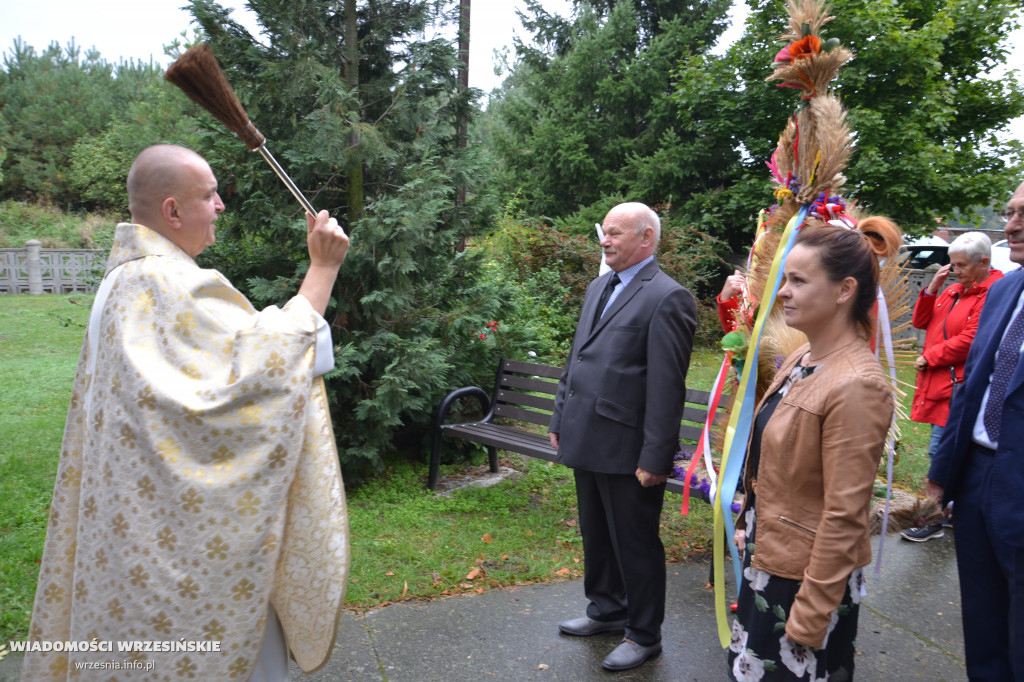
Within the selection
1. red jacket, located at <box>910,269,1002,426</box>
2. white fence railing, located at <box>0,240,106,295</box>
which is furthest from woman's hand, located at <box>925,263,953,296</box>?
white fence railing, located at <box>0,240,106,295</box>

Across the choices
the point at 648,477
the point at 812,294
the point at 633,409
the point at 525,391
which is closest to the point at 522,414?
the point at 525,391

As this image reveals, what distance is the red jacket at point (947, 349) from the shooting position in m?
4.96

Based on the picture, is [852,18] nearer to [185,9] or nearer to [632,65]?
[632,65]

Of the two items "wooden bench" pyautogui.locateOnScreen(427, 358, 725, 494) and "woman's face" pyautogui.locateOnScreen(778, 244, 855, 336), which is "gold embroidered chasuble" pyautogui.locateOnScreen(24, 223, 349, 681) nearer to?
"woman's face" pyautogui.locateOnScreen(778, 244, 855, 336)

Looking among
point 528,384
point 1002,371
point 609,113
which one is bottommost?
point 528,384

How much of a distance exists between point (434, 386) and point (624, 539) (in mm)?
2878

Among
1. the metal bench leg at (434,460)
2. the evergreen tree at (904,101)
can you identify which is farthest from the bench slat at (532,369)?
the evergreen tree at (904,101)

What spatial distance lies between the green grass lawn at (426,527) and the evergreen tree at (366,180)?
712 mm

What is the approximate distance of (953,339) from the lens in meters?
4.99

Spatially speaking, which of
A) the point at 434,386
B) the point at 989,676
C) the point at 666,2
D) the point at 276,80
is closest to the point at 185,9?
the point at 276,80

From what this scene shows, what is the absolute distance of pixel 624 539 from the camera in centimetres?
342

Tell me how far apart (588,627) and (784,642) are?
5.38 ft

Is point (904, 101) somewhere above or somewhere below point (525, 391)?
above

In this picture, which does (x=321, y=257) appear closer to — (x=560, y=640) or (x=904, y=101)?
(x=560, y=640)
